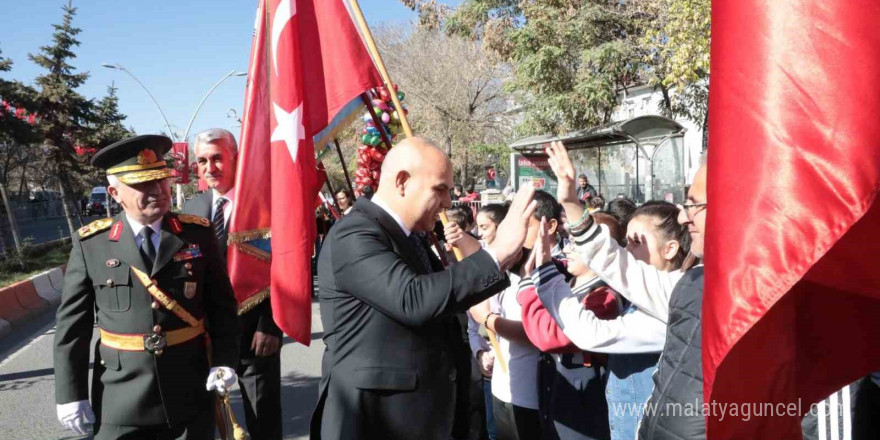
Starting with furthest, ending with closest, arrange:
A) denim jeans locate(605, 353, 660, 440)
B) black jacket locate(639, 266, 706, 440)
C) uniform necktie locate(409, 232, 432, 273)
→ denim jeans locate(605, 353, 660, 440) → uniform necktie locate(409, 232, 432, 273) → black jacket locate(639, 266, 706, 440)

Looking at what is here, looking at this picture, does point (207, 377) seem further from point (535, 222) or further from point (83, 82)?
point (83, 82)

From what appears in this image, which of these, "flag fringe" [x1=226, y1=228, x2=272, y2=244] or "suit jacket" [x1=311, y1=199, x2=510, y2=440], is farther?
"flag fringe" [x1=226, y1=228, x2=272, y2=244]

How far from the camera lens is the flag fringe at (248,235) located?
381 cm

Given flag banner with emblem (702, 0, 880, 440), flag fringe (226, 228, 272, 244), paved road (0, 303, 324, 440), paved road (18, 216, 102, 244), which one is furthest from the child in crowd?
paved road (18, 216, 102, 244)

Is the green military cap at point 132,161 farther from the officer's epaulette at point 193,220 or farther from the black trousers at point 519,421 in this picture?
the black trousers at point 519,421

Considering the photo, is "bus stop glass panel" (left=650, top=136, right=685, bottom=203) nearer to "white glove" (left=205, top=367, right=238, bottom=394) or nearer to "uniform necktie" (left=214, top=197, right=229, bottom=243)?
"uniform necktie" (left=214, top=197, right=229, bottom=243)

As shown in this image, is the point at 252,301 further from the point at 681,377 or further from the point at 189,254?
the point at 681,377

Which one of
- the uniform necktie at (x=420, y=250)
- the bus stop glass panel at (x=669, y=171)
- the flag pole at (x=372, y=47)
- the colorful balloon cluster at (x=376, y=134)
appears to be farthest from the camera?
the bus stop glass panel at (x=669, y=171)

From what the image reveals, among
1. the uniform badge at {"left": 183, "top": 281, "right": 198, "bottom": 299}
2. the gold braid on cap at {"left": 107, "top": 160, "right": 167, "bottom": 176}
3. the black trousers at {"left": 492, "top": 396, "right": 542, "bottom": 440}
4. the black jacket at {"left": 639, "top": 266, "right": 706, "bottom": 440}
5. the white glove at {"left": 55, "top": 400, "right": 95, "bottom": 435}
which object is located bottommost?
the black trousers at {"left": 492, "top": 396, "right": 542, "bottom": 440}

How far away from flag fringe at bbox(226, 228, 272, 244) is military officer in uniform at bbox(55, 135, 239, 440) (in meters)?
0.58

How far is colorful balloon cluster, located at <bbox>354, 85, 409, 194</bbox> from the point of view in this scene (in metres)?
4.18

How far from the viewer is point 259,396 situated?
390cm

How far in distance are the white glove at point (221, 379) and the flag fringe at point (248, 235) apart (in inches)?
39.1

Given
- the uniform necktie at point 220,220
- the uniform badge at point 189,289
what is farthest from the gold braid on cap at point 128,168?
the uniform necktie at point 220,220
